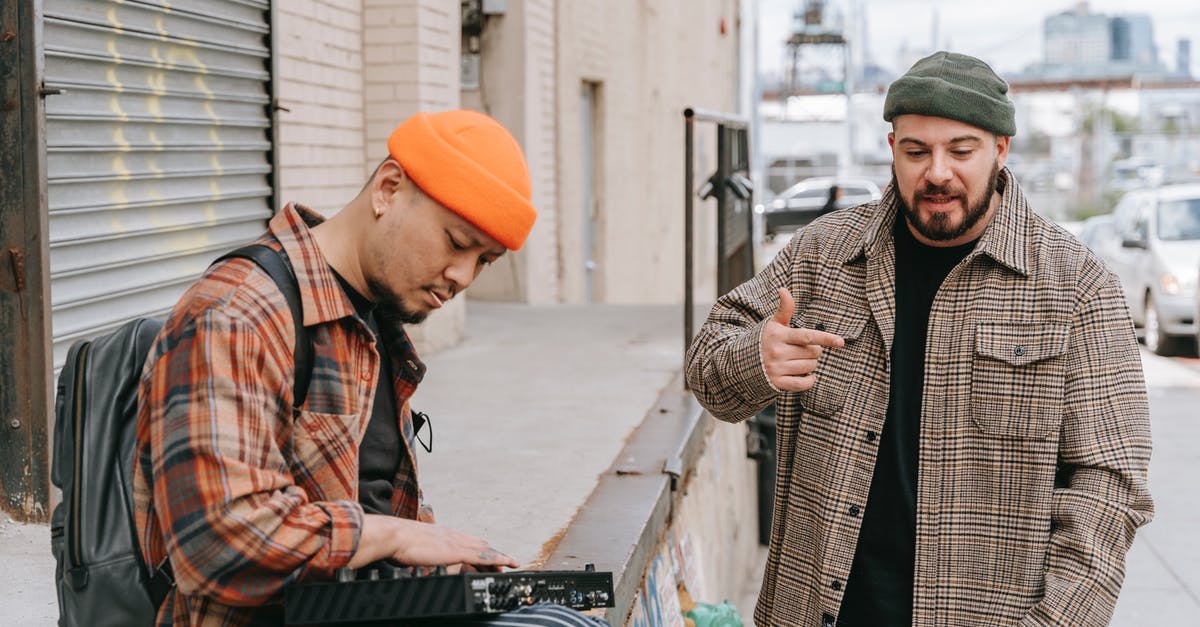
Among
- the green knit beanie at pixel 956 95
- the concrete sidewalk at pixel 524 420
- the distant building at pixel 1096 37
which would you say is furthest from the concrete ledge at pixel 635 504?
the distant building at pixel 1096 37

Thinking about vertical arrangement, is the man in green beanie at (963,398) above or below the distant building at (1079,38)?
below

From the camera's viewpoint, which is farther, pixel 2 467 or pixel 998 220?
pixel 2 467

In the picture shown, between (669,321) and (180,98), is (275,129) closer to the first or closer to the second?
(180,98)

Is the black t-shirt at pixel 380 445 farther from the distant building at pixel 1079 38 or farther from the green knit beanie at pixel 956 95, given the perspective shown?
the distant building at pixel 1079 38

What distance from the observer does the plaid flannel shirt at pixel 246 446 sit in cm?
190

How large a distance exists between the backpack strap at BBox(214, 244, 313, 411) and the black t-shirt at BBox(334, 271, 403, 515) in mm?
170

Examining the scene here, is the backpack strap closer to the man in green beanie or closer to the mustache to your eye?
the man in green beanie

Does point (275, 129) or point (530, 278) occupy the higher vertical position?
Result: point (275, 129)

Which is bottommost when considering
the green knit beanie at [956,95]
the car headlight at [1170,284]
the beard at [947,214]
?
the car headlight at [1170,284]

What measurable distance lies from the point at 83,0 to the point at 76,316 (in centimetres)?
106

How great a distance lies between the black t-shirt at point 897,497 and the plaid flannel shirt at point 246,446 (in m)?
1.18

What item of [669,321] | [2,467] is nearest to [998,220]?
[2,467]

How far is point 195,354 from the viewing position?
1.92 metres

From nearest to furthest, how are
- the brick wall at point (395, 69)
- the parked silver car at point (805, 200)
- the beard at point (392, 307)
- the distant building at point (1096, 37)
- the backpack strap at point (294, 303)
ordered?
the backpack strap at point (294, 303) → the beard at point (392, 307) → the brick wall at point (395, 69) → the parked silver car at point (805, 200) → the distant building at point (1096, 37)
